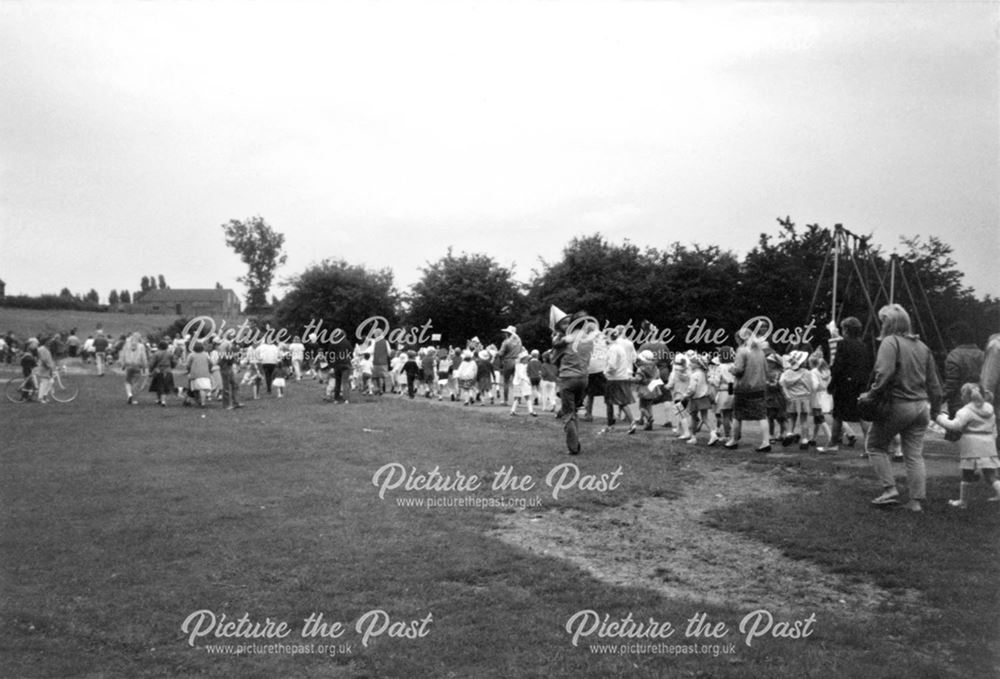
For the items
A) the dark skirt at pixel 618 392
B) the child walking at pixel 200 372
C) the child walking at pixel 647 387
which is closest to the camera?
the child walking at pixel 647 387

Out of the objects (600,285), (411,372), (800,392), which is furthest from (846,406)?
(600,285)

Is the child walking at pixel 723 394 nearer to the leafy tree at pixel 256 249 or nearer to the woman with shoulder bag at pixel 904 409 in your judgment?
the woman with shoulder bag at pixel 904 409

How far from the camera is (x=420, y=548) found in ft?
24.4

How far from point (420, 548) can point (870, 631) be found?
3864mm

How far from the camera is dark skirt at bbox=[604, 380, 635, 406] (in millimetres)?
15766

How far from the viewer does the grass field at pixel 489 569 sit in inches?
202

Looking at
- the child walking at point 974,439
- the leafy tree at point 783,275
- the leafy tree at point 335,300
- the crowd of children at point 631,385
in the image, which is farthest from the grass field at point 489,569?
the leafy tree at point 335,300

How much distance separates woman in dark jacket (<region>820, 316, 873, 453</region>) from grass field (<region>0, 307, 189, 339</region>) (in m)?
37.1

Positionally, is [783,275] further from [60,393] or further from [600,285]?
[60,393]

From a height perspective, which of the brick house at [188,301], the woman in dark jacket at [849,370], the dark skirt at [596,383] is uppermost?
the brick house at [188,301]

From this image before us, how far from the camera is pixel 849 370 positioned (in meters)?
11.7

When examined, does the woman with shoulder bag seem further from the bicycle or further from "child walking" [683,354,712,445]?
the bicycle

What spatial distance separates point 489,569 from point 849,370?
Result: 7.29 m

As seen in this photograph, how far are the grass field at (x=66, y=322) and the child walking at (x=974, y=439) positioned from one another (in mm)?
39339
